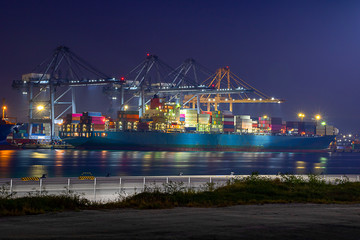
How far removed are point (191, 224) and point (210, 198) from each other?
6.50 meters

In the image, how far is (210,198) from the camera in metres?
18.0

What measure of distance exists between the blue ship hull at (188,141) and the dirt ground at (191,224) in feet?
313

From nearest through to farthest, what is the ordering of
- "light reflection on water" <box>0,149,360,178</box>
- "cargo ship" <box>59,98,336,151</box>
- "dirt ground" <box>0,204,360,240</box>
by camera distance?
"dirt ground" <box>0,204,360,240</box> → "light reflection on water" <box>0,149,360,178</box> → "cargo ship" <box>59,98,336,151</box>

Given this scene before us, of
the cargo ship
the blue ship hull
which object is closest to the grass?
the blue ship hull

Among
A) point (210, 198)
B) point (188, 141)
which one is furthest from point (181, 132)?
point (210, 198)

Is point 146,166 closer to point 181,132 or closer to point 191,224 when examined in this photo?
point 181,132

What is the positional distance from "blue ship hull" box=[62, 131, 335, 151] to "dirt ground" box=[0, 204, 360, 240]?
95.4 meters

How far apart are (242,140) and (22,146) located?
61.8 metres

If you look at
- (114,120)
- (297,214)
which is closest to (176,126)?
(114,120)

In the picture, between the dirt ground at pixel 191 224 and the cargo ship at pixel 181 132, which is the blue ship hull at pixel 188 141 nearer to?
the cargo ship at pixel 181 132

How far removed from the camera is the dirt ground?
9.97 m

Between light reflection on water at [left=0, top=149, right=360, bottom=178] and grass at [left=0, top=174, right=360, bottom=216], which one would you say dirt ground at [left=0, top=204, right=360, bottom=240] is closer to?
grass at [left=0, top=174, right=360, bottom=216]

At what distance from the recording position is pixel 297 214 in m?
14.4

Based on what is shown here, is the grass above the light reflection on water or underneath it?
above
